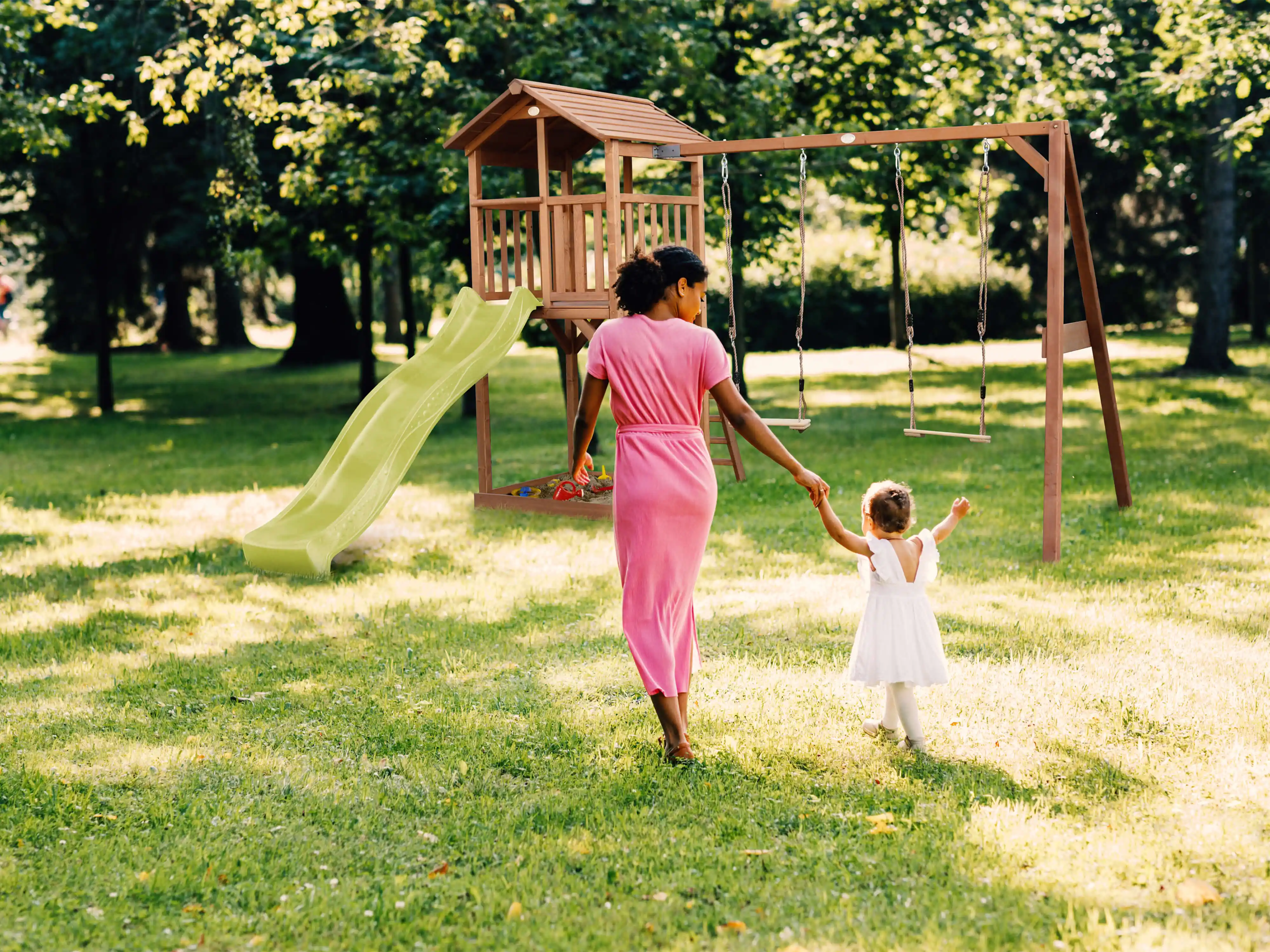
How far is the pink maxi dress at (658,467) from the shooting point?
5.12 meters

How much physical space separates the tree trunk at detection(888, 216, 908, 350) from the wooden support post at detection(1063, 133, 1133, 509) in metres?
14.9

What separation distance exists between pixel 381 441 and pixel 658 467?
4574 mm

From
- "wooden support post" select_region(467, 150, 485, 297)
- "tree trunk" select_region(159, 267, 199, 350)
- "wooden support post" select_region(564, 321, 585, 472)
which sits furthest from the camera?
"tree trunk" select_region(159, 267, 199, 350)

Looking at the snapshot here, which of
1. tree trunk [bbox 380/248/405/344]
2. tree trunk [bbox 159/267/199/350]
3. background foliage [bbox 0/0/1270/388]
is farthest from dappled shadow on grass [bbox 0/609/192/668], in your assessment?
tree trunk [bbox 159/267/199/350]

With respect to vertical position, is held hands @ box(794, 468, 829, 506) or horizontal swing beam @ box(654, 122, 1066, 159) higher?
horizontal swing beam @ box(654, 122, 1066, 159)

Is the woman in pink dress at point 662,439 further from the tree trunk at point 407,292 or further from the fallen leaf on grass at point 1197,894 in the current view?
the tree trunk at point 407,292

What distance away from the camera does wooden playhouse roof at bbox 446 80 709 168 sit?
9.52 meters

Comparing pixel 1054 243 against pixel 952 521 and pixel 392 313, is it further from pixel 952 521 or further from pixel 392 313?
pixel 392 313

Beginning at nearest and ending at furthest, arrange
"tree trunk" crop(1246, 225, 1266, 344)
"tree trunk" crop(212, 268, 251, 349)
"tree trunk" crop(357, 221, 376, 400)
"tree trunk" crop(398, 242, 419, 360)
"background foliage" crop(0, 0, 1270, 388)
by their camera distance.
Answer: "background foliage" crop(0, 0, 1270, 388)
"tree trunk" crop(357, 221, 376, 400)
"tree trunk" crop(398, 242, 419, 360)
"tree trunk" crop(1246, 225, 1266, 344)
"tree trunk" crop(212, 268, 251, 349)

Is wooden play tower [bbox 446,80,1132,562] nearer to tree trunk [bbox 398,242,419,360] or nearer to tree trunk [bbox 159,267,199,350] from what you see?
tree trunk [bbox 398,242,419,360]

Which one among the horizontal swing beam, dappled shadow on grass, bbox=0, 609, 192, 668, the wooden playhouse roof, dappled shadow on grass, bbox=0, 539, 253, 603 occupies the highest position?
the wooden playhouse roof

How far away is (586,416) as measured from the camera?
17.9 feet

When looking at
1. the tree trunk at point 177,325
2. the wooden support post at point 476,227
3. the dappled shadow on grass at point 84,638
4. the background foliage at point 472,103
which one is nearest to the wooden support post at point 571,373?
the wooden support post at point 476,227

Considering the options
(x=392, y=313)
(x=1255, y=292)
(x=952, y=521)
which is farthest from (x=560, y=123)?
(x=392, y=313)
